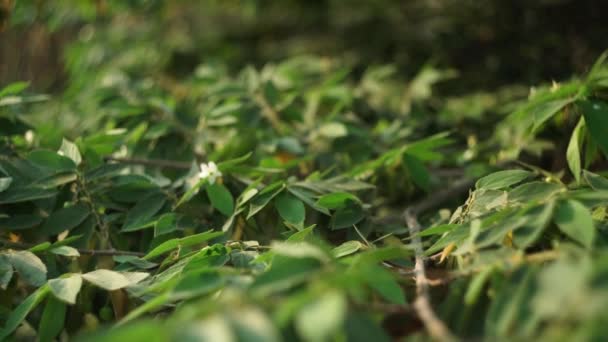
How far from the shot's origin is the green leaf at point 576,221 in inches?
31.8

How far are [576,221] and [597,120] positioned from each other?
48cm

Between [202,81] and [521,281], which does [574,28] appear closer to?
[202,81]

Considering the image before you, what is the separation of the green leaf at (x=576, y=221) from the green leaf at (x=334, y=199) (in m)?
0.44

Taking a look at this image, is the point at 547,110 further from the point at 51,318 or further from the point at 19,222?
the point at 19,222

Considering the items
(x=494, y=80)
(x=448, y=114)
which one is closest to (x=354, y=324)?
(x=448, y=114)

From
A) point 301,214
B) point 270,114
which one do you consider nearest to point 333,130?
point 270,114

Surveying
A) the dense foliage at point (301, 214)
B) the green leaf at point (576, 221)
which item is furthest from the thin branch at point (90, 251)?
the green leaf at point (576, 221)

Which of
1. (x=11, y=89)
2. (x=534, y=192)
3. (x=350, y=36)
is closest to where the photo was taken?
(x=534, y=192)

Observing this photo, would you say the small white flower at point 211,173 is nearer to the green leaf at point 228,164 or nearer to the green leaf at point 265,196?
the green leaf at point 228,164

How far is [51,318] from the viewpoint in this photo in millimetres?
1071

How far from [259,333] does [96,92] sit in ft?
5.77

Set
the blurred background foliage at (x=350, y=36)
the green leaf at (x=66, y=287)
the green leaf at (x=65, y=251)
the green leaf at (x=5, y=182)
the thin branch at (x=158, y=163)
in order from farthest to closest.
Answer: the blurred background foliage at (x=350, y=36) → the thin branch at (x=158, y=163) → the green leaf at (x=5, y=182) → the green leaf at (x=65, y=251) → the green leaf at (x=66, y=287)

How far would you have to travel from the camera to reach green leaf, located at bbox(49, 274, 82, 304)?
38.0 inches

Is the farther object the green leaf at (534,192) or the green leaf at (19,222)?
the green leaf at (19,222)
